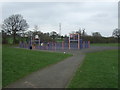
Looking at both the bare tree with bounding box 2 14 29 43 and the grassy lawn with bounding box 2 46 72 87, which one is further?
the bare tree with bounding box 2 14 29 43

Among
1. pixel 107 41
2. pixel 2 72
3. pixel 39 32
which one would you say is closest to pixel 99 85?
pixel 2 72

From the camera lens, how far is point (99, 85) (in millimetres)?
5598

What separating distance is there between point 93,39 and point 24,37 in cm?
2250

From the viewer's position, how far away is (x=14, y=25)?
169ft

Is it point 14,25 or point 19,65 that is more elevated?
point 14,25

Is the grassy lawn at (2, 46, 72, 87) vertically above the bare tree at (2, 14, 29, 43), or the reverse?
the bare tree at (2, 14, 29, 43)

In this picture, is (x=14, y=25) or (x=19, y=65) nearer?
(x=19, y=65)

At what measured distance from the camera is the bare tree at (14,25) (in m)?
50.7

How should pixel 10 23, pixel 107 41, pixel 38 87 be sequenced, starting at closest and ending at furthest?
1. pixel 38 87
2. pixel 10 23
3. pixel 107 41

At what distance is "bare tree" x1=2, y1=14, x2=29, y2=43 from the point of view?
50.7 metres

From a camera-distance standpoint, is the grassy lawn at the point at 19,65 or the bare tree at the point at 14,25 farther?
the bare tree at the point at 14,25

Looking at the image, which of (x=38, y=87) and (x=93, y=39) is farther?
(x=93, y=39)

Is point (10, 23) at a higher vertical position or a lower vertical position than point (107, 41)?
higher

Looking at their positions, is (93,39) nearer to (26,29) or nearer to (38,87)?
(26,29)
